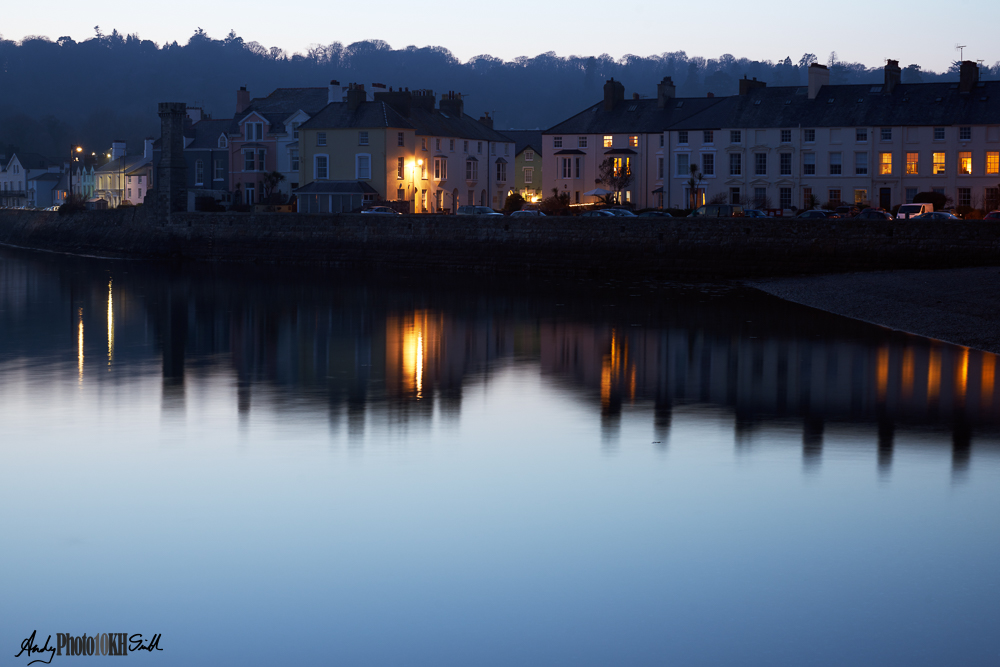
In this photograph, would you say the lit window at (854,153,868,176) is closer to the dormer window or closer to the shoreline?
the shoreline

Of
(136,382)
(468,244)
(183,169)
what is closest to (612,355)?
(136,382)

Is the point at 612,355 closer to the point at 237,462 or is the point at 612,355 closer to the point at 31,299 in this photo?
the point at 237,462

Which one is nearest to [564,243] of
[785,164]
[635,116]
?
[785,164]

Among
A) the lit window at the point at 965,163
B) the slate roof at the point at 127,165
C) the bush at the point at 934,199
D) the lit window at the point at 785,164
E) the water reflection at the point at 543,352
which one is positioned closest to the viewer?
the water reflection at the point at 543,352

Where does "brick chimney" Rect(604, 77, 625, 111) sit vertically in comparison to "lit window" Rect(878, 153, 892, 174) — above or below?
above

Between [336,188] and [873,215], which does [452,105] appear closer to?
[336,188]

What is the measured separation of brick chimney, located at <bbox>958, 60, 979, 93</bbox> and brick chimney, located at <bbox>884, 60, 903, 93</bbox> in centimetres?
325

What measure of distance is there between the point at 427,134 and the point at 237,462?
5285 cm

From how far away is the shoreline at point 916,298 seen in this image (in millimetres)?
24417

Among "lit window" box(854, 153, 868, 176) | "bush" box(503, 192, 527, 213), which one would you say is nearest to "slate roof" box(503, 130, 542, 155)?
"bush" box(503, 192, 527, 213)

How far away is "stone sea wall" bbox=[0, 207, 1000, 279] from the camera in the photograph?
38.6m

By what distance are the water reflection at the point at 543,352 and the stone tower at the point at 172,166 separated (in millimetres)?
19665

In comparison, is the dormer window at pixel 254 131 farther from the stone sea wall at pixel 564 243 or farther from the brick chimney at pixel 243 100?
the stone sea wall at pixel 564 243

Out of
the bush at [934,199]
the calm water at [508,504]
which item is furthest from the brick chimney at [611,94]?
the calm water at [508,504]
